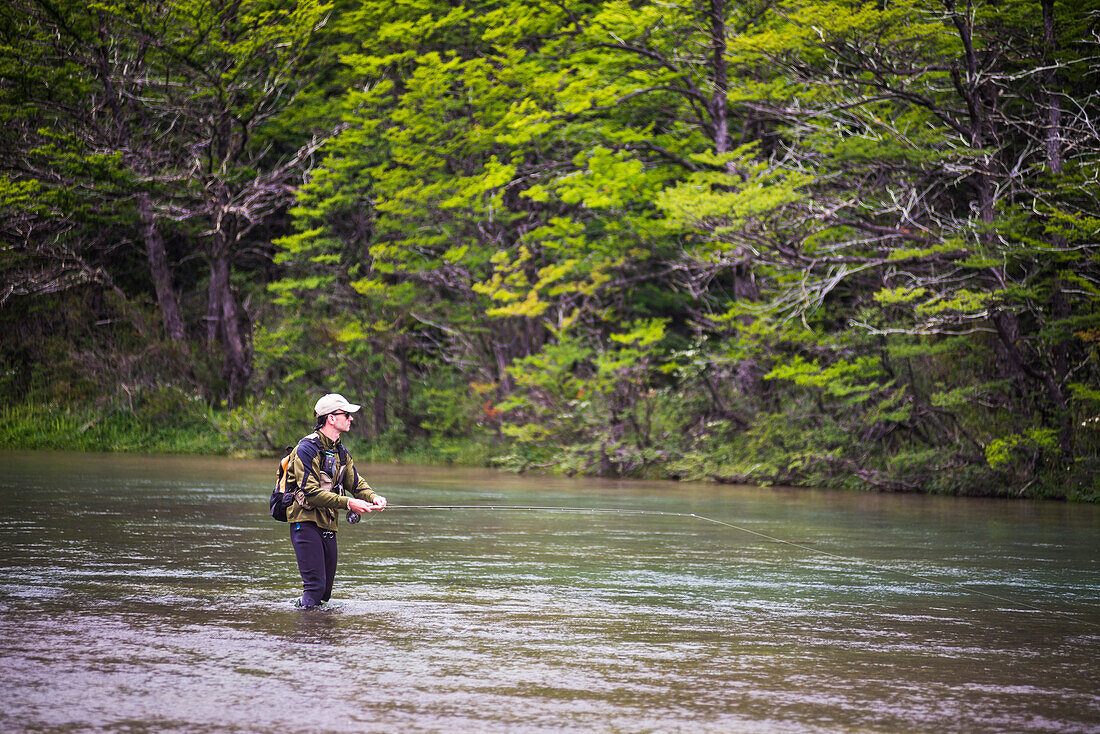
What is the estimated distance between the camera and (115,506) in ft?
58.1

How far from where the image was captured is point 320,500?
30.7 ft

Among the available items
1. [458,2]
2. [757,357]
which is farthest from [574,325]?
[458,2]

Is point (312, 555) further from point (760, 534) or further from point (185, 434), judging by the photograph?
point (185, 434)

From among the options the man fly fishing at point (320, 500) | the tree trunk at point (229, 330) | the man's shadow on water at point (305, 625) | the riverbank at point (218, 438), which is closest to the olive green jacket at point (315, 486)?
the man fly fishing at point (320, 500)

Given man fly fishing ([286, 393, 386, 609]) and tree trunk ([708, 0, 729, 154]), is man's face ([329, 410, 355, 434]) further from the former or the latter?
tree trunk ([708, 0, 729, 154])

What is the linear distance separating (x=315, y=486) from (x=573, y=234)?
2261cm

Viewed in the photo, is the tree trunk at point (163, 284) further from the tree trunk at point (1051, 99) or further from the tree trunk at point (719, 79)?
the tree trunk at point (1051, 99)

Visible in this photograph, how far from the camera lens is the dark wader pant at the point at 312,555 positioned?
939cm

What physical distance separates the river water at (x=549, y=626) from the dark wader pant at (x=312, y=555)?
19cm

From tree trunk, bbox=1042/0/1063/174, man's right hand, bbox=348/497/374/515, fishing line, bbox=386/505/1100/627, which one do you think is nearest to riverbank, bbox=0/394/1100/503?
fishing line, bbox=386/505/1100/627

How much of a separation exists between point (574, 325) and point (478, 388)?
3.27 m

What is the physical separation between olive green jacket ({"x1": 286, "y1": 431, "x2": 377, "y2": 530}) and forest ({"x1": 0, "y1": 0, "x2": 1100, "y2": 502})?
1345 centimetres

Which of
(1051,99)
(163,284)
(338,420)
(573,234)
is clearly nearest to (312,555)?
(338,420)

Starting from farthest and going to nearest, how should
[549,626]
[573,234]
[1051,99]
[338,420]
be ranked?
[573,234]
[1051,99]
[338,420]
[549,626]
